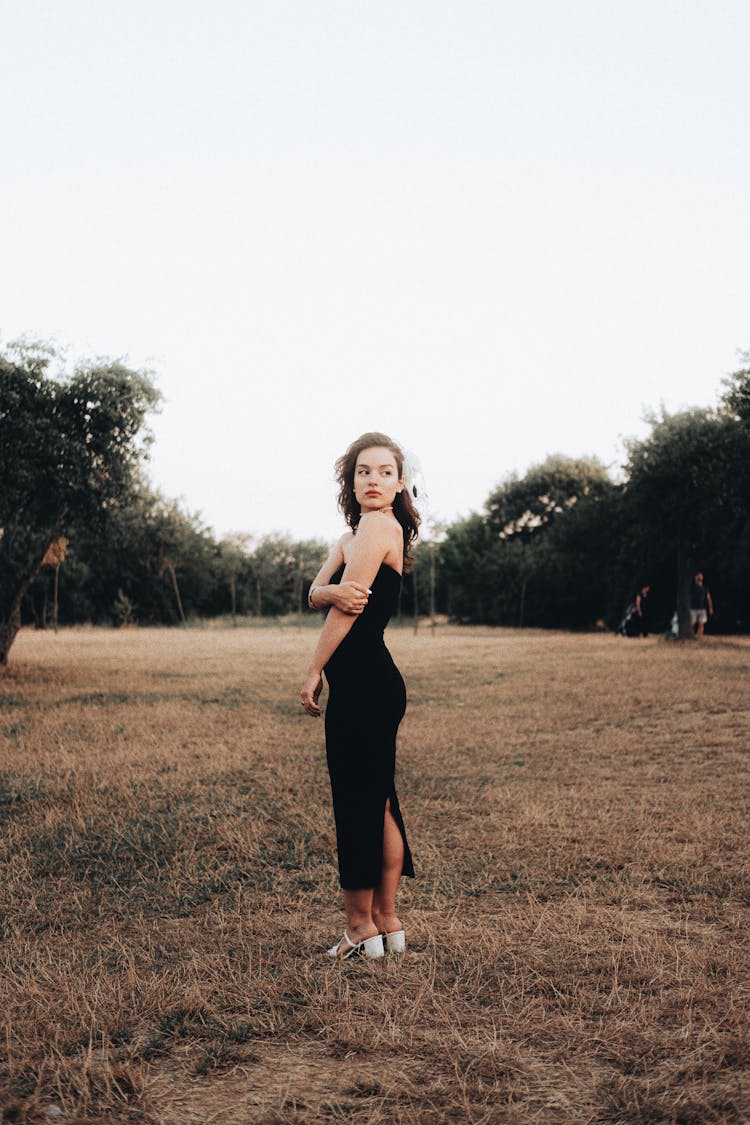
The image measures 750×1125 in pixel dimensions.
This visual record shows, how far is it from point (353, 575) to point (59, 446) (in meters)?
12.8

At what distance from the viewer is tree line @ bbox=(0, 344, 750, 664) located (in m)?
15.9

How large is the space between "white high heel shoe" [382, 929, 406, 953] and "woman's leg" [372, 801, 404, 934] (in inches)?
0.8

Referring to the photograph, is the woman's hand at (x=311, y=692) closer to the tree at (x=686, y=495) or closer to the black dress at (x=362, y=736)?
the black dress at (x=362, y=736)

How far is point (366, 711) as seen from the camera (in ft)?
13.1

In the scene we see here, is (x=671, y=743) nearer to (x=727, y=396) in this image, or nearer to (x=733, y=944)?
(x=733, y=944)

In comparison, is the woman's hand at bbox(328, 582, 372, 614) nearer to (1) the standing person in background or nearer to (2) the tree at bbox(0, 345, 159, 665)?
(2) the tree at bbox(0, 345, 159, 665)

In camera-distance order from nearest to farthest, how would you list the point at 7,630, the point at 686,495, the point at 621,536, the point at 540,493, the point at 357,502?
1. the point at 357,502
2. the point at 7,630
3. the point at 686,495
4. the point at 621,536
5. the point at 540,493

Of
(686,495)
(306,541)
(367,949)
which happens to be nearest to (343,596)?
(367,949)

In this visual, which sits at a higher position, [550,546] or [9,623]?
[550,546]

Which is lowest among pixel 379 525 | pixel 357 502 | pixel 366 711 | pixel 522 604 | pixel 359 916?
pixel 359 916

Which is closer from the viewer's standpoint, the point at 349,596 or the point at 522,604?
the point at 349,596

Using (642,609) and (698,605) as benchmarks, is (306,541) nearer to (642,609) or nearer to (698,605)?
(642,609)

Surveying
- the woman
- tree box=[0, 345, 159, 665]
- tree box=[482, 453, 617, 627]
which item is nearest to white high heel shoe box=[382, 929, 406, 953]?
the woman

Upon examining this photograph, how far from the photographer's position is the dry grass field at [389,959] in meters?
2.80
